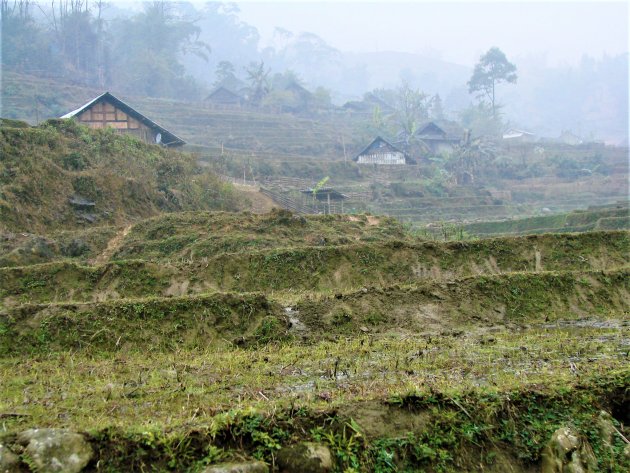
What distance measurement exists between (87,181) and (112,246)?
563 cm

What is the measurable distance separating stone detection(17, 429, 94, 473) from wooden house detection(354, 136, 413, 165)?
4901 cm

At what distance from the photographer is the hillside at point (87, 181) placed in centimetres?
2169

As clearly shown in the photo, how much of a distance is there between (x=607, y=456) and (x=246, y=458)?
384 centimetres

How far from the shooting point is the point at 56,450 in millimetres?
5051

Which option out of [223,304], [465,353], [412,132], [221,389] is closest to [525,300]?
[465,353]

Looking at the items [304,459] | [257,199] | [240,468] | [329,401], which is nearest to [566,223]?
[257,199]

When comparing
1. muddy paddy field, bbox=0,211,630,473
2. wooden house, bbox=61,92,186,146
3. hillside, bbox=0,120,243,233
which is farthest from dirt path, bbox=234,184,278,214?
muddy paddy field, bbox=0,211,630,473

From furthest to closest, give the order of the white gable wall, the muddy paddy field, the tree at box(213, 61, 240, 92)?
the tree at box(213, 61, 240, 92) < the white gable wall < the muddy paddy field

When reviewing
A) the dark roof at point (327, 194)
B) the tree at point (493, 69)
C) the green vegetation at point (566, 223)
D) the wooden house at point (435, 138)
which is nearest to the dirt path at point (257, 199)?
the dark roof at point (327, 194)

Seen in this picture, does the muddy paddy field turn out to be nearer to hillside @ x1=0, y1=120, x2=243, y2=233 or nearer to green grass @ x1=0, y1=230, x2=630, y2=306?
green grass @ x1=0, y1=230, x2=630, y2=306

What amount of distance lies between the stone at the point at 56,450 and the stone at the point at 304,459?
5.39ft

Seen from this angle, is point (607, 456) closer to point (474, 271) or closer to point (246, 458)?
point (246, 458)

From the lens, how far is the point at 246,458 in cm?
527

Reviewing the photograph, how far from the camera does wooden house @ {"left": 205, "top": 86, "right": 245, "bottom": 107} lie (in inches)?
2702
